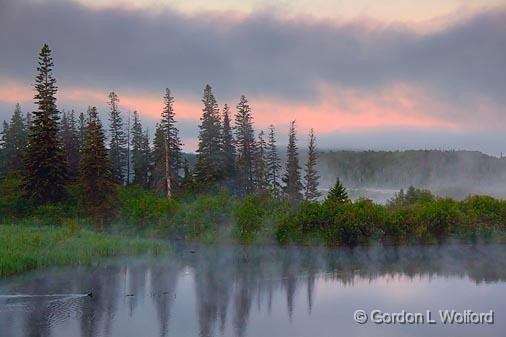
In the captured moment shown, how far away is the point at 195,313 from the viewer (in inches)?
788

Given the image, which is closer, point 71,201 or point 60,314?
point 60,314

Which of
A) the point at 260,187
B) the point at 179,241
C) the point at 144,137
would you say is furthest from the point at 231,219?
the point at 144,137

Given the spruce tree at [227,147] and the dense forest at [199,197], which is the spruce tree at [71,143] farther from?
the spruce tree at [227,147]

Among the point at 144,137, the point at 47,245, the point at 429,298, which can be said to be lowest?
the point at 429,298

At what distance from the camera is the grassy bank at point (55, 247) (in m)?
25.3

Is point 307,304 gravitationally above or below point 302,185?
below

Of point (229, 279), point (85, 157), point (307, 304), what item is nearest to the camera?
point (307, 304)

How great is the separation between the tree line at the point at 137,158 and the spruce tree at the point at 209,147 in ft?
0.31

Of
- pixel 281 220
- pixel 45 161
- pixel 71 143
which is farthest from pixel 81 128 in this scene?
pixel 281 220

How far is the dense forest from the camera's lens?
121 feet

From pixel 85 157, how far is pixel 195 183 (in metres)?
12.0

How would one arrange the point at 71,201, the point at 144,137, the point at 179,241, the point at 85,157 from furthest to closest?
the point at 144,137 → the point at 71,201 → the point at 85,157 → the point at 179,241

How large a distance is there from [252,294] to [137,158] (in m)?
41.1

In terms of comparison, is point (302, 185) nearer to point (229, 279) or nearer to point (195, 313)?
point (229, 279)
